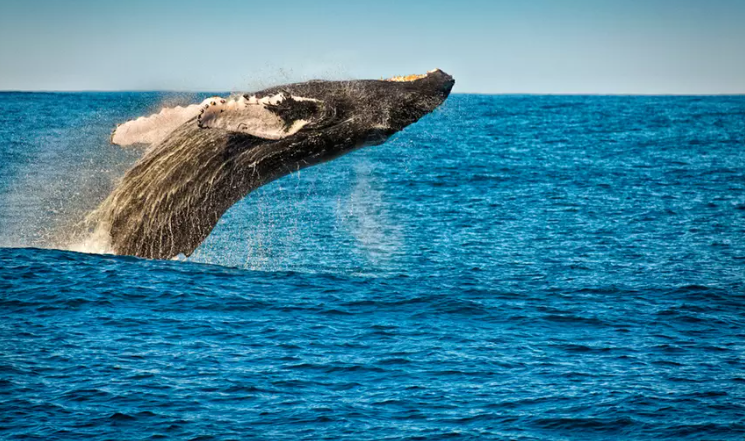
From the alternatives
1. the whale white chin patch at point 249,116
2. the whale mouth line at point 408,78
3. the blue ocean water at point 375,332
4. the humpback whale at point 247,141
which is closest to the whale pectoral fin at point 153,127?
the humpback whale at point 247,141

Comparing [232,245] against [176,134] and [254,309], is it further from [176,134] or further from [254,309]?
[176,134]

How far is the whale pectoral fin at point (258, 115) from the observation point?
44.2ft

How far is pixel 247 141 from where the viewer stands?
1481cm

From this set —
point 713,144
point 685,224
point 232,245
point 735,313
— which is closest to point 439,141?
point 713,144

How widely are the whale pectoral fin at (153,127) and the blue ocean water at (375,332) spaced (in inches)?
63.2

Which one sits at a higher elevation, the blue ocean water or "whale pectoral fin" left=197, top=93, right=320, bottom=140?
"whale pectoral fin" left=197, top=93, right=320, bottom=140

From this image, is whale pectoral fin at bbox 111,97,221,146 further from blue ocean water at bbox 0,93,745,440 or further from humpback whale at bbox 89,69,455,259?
blue ocean water at bbox 0,93,745,440

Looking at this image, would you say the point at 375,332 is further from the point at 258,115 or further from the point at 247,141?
the point at 258,115

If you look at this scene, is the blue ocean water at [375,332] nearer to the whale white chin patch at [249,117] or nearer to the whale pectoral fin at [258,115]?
the whale pectoral fin at [258,115]

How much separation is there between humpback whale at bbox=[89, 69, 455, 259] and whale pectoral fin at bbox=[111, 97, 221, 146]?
0.06ft

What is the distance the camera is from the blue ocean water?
11898 mm

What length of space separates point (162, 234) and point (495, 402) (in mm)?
7467

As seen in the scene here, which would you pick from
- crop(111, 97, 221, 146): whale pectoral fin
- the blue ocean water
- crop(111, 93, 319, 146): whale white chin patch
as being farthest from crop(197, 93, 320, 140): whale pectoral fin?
the blue ocean water

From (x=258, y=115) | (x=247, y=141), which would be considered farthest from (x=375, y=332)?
(x=258, y=115)
